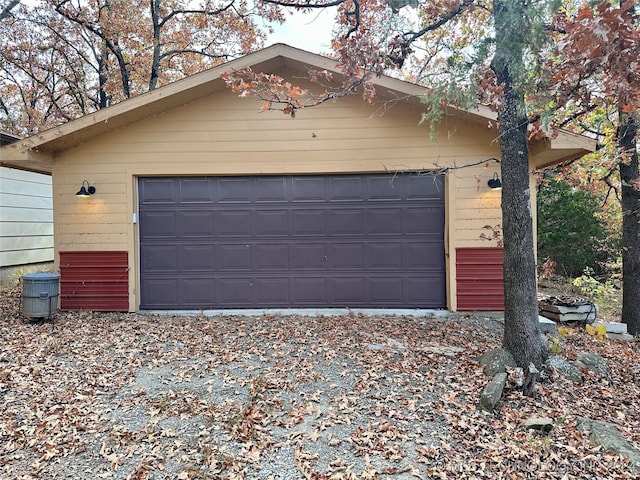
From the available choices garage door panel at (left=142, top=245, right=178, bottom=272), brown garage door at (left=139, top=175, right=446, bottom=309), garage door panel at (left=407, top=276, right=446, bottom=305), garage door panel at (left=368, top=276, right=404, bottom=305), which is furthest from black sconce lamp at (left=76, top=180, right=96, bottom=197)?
garage door panel at (left=407, top=276, right=446, bottom=305)

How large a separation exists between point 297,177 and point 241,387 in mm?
4085

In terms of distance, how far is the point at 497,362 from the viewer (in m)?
Answer: 4.08

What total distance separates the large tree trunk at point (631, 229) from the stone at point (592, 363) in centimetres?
295

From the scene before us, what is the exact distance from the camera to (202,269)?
700 cm

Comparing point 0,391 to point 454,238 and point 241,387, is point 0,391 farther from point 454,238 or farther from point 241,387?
point 454,238

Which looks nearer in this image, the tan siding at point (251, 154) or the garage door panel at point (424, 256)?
the tan siding at point (251, 154)

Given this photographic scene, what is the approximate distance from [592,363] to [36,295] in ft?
25.1

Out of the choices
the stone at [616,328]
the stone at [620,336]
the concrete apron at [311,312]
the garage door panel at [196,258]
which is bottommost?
the stone at [620,336]

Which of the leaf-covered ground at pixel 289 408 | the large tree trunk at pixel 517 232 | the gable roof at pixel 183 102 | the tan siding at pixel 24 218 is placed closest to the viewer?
the leaf-covered ground at pixel 289 408

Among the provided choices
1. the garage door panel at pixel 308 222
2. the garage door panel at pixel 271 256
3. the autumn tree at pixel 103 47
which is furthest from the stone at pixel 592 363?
the autumn tree at pixel 103 47

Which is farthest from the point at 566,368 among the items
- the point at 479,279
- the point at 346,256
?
the point at 346,256

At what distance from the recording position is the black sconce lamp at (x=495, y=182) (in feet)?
21.0


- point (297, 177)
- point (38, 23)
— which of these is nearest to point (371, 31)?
point (297, 177)

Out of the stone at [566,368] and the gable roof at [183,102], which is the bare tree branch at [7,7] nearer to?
the gable roof at [183,102]
